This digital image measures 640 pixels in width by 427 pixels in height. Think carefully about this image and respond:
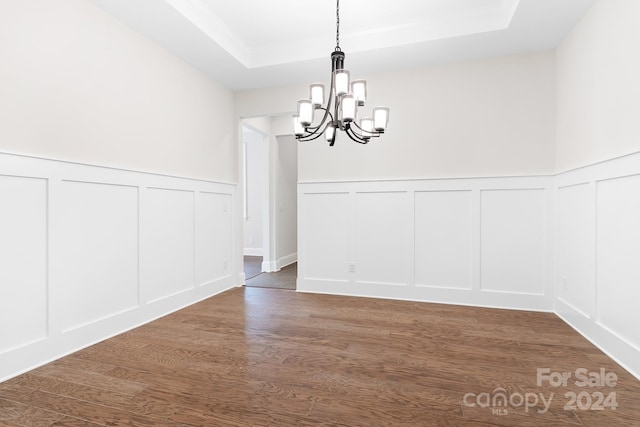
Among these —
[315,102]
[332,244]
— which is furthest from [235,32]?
[332,244]

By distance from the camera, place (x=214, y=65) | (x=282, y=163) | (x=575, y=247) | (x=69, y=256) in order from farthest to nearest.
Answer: (x=282, y=163) < (x=214, y=65) < (x=575, y=247) < (x=69, y=256)

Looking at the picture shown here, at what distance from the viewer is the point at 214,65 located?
363cm

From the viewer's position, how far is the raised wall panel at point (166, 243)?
3.04 metres

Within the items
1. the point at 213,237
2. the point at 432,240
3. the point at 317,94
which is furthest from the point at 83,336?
the point at 432,240

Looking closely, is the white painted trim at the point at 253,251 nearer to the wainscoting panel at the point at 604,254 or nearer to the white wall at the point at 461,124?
the white wall at the point at 461,124

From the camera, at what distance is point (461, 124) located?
11.7 feet

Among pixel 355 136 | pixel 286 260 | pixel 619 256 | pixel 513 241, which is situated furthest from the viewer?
pixel 286 260

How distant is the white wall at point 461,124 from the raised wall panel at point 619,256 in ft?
3.56

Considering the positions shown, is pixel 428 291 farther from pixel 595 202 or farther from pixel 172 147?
pixel 172 147

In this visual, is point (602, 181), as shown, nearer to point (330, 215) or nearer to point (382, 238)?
point (382, 238)

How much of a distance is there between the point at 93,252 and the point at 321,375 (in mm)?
1914

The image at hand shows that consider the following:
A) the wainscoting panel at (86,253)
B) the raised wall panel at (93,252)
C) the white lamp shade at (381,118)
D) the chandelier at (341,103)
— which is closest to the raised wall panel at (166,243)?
the wainscoting panel at (86,253)

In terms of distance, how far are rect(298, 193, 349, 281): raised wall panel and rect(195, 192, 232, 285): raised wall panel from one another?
0.95 meters

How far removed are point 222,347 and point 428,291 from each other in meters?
2.25
